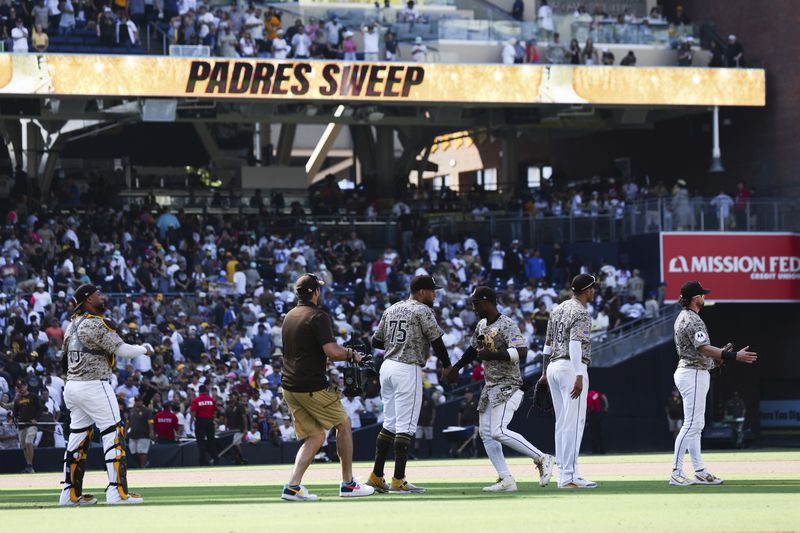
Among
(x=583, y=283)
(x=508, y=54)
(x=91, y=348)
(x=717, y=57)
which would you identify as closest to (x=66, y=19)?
(x=508, y=54)

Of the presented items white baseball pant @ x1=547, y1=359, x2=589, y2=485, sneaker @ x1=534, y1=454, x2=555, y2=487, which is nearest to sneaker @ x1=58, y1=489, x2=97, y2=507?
sneaker @ x1=534, y1=454, x2=555, y2=487

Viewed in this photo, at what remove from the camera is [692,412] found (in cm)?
1386

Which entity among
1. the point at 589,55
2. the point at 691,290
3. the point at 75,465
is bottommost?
the point at 75,465

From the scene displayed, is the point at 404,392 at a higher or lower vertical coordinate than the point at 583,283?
lower

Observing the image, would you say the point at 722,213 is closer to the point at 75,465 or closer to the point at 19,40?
the point at 19,40

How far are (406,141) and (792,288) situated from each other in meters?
14.2

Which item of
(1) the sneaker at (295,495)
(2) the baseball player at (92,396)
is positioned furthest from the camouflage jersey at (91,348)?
(1) the sneaker at (295,495)

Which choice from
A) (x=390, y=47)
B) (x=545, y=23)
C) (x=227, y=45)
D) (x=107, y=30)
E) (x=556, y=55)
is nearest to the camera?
(x=107, y=30)

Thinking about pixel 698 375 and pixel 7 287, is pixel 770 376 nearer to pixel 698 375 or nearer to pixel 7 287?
pixel 7 287

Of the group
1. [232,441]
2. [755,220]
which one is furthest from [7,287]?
[755,220]

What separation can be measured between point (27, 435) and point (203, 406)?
9.95ft

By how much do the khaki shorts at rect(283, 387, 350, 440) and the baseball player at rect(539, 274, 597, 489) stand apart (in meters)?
2.24

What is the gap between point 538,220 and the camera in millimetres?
39500

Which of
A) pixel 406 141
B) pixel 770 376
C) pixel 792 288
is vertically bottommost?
pixel 770 376
